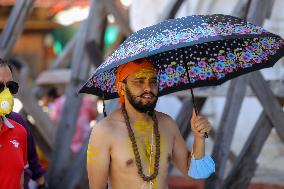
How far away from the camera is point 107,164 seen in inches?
136

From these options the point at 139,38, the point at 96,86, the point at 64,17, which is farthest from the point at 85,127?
the point at 64,17

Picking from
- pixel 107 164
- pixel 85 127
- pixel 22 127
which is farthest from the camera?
pixel 85 127

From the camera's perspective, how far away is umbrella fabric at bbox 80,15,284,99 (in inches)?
125

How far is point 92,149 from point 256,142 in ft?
6.04

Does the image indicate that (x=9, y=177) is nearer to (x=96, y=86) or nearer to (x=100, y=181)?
(x=100, y=181)

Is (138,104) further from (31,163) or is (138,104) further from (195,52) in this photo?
(31,163)

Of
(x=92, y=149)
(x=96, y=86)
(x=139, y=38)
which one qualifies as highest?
(x=139, y=38)

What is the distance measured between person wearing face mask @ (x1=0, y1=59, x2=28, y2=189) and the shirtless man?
1.32ft

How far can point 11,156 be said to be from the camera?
11.5ft

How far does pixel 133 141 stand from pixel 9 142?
0.69m

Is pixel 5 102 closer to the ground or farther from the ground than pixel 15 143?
farther from the ground

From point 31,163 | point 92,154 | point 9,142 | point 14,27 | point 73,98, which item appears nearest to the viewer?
Answer: point 92,154

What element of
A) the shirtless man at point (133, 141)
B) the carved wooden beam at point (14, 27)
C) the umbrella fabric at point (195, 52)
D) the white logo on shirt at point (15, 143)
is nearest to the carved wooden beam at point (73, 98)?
the carved wooden beam at point (14, 27)

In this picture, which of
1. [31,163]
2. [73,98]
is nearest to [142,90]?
[31,163]
